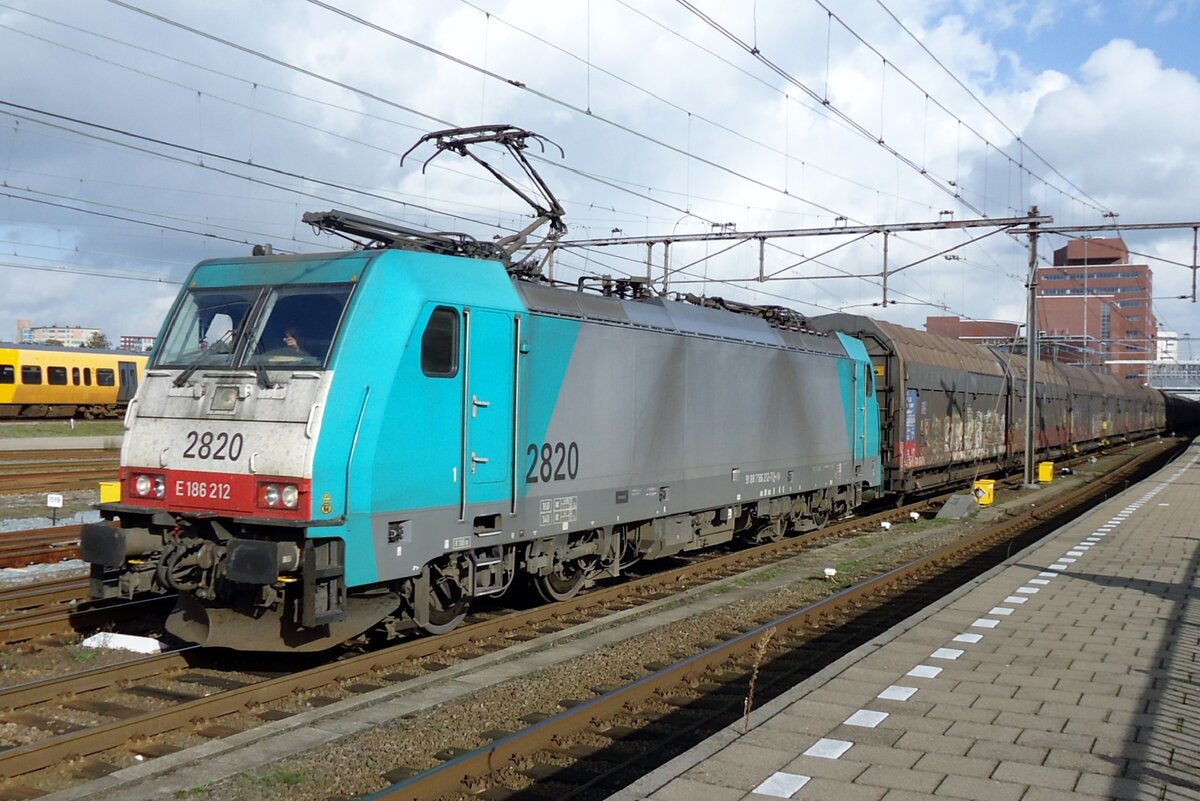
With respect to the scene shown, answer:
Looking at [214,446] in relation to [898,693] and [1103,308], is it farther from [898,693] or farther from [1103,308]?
[1103,308]

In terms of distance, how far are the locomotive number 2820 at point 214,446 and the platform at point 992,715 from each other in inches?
172

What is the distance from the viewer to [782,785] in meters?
5.64

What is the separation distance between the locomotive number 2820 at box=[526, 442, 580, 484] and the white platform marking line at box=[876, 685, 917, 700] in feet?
12.9

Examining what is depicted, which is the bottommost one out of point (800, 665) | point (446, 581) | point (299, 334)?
point (800, 665)

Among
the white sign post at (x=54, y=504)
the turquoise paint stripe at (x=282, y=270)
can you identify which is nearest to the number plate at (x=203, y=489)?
the turquoise paint stripe at (x=282, y=270)

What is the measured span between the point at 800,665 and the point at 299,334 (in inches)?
208

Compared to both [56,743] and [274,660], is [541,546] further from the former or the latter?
[56,743]

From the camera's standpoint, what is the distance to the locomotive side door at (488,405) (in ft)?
30.2

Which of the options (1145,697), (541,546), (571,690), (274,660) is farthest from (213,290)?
(1145,697)

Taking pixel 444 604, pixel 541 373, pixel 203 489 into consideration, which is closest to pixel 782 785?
pixel 444 604

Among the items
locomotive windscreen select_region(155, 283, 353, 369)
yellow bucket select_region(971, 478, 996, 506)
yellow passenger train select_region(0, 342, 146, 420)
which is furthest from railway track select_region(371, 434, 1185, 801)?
yellow passenger train select_region(0, 342, 146, 420)

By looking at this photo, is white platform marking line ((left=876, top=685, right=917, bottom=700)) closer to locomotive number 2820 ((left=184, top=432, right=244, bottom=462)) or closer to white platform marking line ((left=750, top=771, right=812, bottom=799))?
white platform marking line ((left=750, top=771, right=812, bottom=799))

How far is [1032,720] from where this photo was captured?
699 centimetres

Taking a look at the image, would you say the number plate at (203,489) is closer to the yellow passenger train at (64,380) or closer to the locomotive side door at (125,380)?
the yellow passenger train at (64,380)
